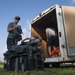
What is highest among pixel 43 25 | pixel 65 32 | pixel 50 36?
pixel 43 25

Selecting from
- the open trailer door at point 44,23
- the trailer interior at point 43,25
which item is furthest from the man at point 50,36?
the trailer interior at point 43,25

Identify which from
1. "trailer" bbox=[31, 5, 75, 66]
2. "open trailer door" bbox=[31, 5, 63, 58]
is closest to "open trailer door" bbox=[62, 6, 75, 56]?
"trailer" bbox=[31, 5, 75, 66]

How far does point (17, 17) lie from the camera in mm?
10547

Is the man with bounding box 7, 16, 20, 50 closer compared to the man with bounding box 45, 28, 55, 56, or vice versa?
the man with bounding box 7, 16, 20, 50

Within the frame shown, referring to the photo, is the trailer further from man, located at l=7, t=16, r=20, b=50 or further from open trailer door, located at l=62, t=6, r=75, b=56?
man, located at l=7, t=16, r=20, b=50

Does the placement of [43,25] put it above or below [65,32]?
above

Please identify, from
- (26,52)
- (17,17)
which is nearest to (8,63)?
(26,52)

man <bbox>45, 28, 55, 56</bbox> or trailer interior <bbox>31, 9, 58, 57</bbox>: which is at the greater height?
trailer interior <bbox>31, 9, 58, 57</bbox>

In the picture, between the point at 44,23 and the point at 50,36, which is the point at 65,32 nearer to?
the point at 50,36

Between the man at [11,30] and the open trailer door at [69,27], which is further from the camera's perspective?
the open trailer door at [69,27]

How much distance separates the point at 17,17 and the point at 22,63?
7.50 feet

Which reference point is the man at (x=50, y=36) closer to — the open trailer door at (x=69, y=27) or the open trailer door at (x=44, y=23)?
the open trailer door at (x=44, y=23)

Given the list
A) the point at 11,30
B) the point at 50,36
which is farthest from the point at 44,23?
the point at 11,30

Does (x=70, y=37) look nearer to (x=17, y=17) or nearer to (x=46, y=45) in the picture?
(x=17, y=17)
